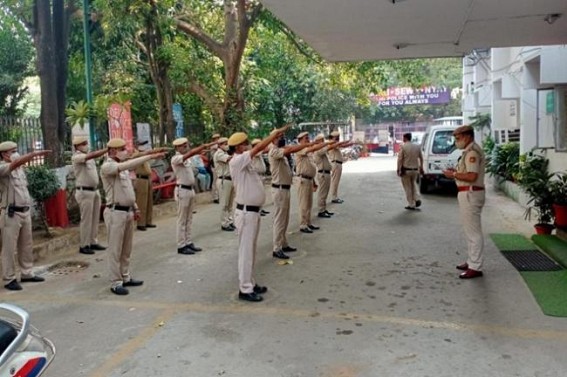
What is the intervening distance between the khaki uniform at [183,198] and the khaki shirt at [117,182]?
1663mm

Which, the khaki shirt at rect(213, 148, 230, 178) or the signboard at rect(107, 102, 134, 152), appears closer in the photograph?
the khaki shirt at rect(213, 148, 230, 178)

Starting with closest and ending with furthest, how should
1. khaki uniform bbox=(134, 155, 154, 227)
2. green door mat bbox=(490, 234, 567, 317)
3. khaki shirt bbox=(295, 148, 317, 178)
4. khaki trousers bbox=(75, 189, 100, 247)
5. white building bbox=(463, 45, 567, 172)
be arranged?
1. green door mat bbox=(490, 234, 567, 317)
2. khaki trousers bbox=(75, 189, 100, 247)
3. khaki shirt bbox=(295, 148, 317, 178)
4. white building bbox=(463, 45, 567, 172)
5. khaki uniform bbox=(134, 155, 154, 227)

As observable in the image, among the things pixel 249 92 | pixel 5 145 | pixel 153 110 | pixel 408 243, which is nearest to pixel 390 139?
pixel 249 92

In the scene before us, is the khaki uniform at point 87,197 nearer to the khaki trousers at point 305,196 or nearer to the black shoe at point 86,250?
the black shoe at point 86,250

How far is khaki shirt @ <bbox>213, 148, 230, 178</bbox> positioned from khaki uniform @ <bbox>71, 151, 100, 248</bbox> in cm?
232

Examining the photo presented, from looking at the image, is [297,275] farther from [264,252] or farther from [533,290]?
[533,290]

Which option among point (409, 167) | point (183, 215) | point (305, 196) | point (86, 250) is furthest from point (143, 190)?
point (409, 167)

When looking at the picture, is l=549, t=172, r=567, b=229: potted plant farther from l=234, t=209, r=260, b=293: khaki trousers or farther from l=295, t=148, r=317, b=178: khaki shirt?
l=234, t=209, r=260, b=293: khaki trousers

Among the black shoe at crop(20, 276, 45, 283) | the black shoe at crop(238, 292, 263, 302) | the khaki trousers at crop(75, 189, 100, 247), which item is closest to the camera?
the black shoe at crop(238, 292, 263, 302)

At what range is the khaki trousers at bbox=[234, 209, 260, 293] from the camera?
208 inches

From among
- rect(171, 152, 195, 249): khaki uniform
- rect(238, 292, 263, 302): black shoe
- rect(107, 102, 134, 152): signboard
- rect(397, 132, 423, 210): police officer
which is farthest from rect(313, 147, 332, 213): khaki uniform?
rect(238, 292, 263, 302): black shoe

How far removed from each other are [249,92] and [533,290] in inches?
562

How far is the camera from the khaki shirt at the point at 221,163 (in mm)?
9289

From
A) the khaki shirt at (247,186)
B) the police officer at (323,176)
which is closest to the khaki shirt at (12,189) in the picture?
the khaki shirt at (247,186)
